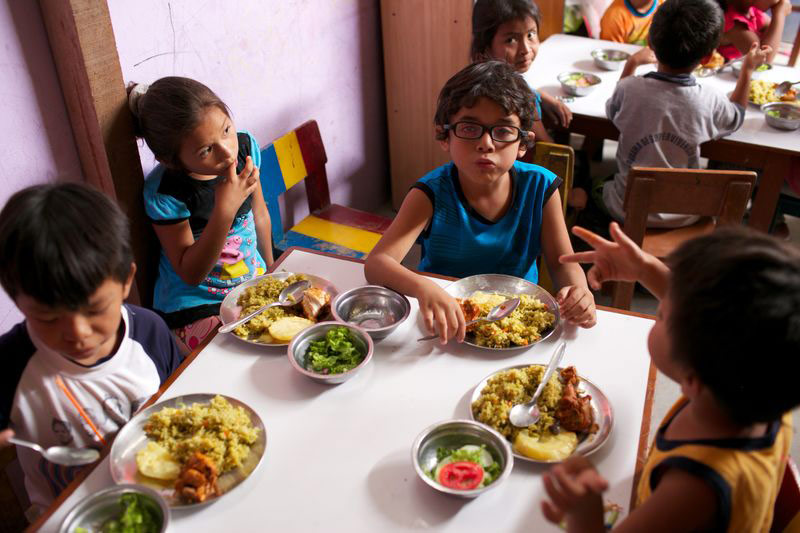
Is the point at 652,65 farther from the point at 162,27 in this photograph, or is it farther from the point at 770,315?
the point at 770,315

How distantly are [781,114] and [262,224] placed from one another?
98.5 inches

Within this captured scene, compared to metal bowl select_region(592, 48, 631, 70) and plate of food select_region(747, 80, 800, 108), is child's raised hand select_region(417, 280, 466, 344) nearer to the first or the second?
plate of food select_region(747, 80, 800, 108)

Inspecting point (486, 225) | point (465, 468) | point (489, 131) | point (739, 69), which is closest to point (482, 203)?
point (486, 225)

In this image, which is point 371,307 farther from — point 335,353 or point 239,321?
point 239,321

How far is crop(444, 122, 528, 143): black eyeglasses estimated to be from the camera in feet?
6.09

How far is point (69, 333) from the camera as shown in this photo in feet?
4.09

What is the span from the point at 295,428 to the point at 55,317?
1.77 feet

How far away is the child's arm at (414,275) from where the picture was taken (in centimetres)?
158

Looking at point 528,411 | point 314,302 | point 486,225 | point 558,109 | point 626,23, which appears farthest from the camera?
point 626,23

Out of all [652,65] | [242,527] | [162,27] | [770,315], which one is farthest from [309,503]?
[652,65]

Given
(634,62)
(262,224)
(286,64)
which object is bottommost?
(262,224)

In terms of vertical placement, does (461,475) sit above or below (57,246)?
below

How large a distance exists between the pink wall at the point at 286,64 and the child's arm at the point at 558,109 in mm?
1138

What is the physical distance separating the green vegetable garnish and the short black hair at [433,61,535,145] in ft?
4.45
